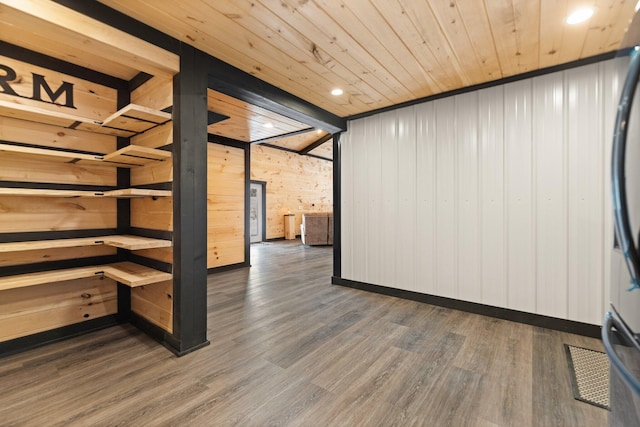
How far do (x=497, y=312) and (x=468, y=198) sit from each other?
1.13m

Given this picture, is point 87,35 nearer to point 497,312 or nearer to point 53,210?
point 53,210

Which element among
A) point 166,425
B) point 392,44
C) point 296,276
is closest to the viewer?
point 166,425

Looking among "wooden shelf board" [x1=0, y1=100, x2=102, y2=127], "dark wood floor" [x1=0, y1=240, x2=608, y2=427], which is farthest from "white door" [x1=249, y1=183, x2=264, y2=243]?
"wooden shelf board" [x1=0, y1=100, x2=102, y2=127]

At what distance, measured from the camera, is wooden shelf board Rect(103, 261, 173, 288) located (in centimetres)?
199

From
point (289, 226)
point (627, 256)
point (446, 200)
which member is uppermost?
point (446, 200)

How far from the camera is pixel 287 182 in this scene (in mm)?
9383

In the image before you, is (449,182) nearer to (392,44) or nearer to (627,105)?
(392,44)

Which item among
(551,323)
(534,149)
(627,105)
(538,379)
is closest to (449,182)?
(534,149)

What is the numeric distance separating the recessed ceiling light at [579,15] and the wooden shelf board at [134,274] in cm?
318

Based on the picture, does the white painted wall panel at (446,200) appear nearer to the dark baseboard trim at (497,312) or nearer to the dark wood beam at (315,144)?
the dark baseboard trim at (497,312)

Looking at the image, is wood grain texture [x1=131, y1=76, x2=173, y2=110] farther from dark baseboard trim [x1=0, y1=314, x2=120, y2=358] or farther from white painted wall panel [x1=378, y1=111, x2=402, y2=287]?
white painted wall panel [x1=378, y1=111, x2=402, y2=287]

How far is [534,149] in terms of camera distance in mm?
2609

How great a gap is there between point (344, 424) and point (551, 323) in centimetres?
218

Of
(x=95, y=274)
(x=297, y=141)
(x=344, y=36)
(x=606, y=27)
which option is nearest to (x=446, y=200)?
(x=606, y=27)
